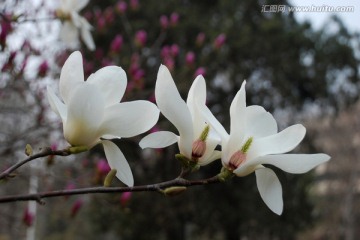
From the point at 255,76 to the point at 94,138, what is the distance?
649 centimetres

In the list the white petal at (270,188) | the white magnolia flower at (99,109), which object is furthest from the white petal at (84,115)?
the white petal at (270,188)

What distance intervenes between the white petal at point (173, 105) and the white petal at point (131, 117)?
1 cm

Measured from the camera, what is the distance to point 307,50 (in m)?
6.95

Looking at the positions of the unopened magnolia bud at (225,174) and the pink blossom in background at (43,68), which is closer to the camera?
the unopened magnolia bud at (225,174)

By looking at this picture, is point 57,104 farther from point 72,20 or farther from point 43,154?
point 72,20

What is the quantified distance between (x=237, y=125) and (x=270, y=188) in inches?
3.7

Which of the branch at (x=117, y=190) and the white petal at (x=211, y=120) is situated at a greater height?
the white petal at (x=211, y=120)

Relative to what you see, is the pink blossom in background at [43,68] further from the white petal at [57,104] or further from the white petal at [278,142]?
the white petal at [278,142]

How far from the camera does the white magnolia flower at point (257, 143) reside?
61 cm

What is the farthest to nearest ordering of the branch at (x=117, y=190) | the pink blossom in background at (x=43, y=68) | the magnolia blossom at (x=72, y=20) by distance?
1. the pink blossom in background at (x=43, y=68)
2. the magnolia blossom at (x=72, y=20)
3. the branch at (x=117, y=190)

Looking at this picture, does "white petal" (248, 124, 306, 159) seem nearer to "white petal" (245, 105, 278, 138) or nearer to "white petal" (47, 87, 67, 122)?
"white petal" (245, 105, 278, 138)

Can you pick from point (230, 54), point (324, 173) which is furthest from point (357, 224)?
point (230, 54)

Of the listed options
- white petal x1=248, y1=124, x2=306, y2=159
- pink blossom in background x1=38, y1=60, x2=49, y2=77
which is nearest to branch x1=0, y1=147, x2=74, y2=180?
white petal x1=248, y1=124, x2=306, y2=159

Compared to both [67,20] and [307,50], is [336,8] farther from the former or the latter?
[307,50]
